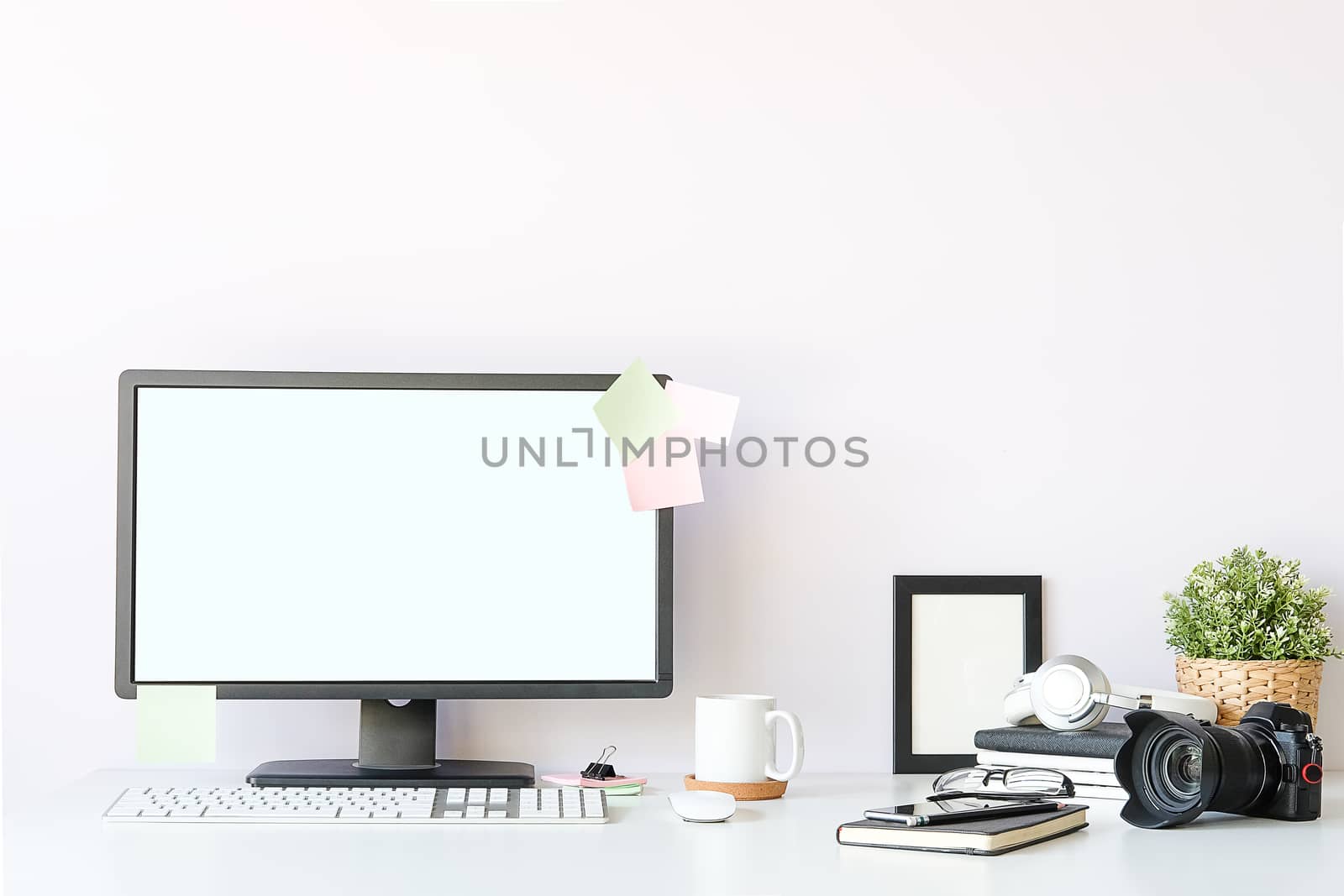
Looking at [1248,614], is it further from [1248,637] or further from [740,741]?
[740,741]

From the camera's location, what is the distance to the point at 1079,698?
118 centimetres

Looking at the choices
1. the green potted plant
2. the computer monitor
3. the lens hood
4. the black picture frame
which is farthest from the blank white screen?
the green potted plant

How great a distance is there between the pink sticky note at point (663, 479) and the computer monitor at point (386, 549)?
12 millimetres

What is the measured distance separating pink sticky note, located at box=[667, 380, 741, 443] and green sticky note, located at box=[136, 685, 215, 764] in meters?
0.58

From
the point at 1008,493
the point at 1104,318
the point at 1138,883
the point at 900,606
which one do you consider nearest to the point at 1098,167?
the point at 1104,318

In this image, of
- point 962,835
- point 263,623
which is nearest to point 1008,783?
point 962,835

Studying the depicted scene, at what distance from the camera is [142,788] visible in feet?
3.80

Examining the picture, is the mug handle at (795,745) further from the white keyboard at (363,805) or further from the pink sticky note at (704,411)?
the pink sticky note at (704,411)

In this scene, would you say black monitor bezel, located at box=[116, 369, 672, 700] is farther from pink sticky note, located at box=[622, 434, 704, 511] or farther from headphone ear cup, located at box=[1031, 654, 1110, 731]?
headphone ear cup, located at box=[1031, 654, 1110, 731]

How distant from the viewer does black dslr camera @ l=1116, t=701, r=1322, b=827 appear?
1067 millimetres

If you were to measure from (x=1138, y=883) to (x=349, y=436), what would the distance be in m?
0.86

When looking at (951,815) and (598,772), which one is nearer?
(951,815)

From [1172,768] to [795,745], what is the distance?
351 millimetres

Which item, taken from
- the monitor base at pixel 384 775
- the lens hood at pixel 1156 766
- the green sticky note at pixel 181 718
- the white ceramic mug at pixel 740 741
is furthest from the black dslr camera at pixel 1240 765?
the green sticky note at pixel 181 718
